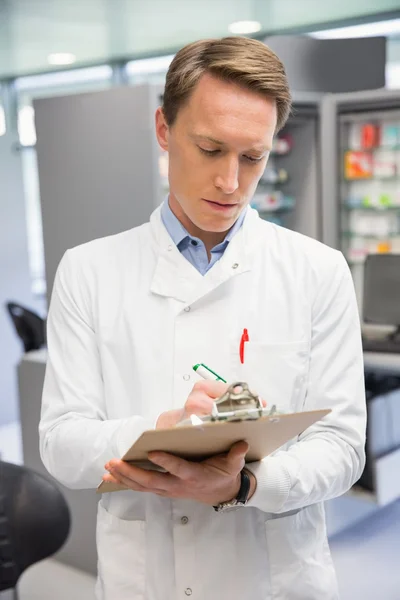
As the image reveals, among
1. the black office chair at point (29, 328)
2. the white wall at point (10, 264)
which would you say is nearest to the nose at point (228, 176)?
the black office chair at point (29, 328)

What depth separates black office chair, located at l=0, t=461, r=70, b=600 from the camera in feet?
7.97

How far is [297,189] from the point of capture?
4.22 metres

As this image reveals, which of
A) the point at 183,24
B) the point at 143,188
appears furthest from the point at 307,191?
→ the point at 183,24

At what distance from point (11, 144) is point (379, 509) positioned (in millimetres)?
4527

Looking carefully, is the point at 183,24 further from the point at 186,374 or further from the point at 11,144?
the point at 186,374

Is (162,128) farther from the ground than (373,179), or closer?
farther from the ground

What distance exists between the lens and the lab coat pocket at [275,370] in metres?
1.43

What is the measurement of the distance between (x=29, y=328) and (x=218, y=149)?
3.73 meters

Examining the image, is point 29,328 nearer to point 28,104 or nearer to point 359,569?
point 359,569

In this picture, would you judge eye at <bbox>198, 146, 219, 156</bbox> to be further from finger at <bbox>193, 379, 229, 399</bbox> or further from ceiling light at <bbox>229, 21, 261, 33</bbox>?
ceiling light at <bbox>229, 21, 261, 33</bbox>

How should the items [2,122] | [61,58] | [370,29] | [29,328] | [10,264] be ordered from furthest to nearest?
1. [61,58]
2. [2,122]
3. [370,29]
4. [10,264]
5. [29,328]

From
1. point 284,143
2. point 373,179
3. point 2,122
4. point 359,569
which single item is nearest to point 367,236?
point 373,179

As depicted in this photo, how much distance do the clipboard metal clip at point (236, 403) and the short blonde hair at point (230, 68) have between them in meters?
0.57

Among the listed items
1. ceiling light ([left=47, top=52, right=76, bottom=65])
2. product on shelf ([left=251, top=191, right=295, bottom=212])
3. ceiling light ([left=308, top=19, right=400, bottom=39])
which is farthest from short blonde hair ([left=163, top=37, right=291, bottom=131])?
ceiling light ([left=47, top=52, right=76, bottom=65])
